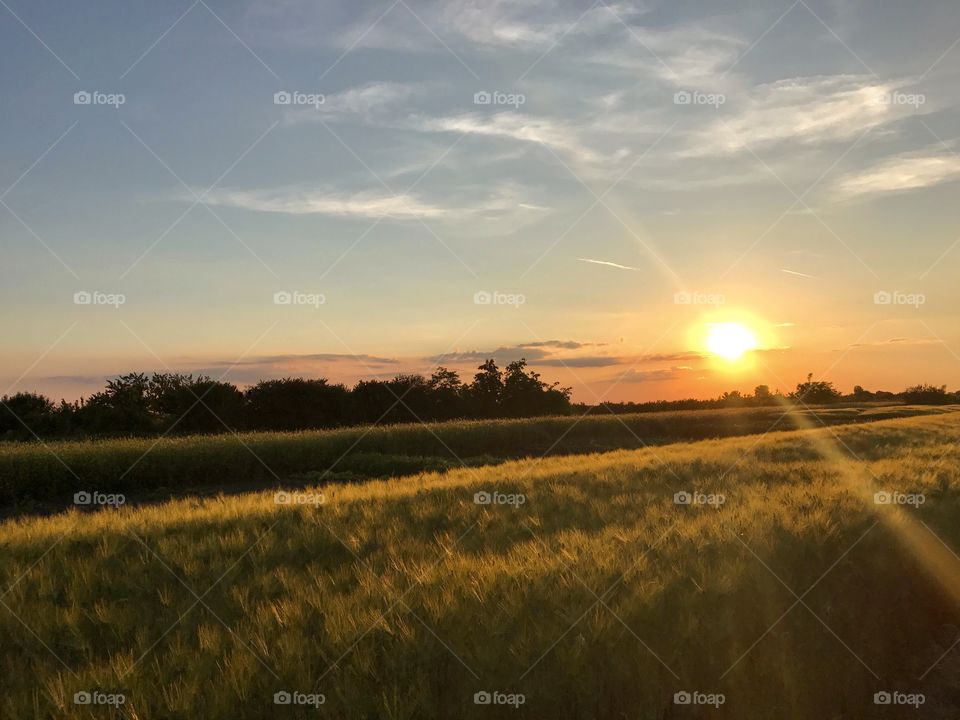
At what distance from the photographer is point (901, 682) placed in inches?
286

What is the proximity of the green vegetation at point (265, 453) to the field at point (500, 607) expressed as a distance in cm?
1270

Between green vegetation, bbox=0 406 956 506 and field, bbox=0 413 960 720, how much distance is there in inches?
500

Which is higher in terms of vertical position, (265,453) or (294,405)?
(294,405)

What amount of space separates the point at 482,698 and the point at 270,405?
4696cm

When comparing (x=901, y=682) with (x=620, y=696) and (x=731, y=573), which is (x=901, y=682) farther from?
(x=620, y=696)

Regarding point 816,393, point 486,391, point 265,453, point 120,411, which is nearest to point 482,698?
point 265,453

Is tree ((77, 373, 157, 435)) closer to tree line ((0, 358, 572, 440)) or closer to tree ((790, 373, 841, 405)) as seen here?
tree line ((0, 358, 572, 440))

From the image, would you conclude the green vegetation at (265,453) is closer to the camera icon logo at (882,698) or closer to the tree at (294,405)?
the tree at (294,405)

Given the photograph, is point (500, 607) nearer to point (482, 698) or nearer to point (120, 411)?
point (482, 698)

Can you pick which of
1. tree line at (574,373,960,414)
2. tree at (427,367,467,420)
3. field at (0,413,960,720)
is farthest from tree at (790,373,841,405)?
field at (0,413,960,720)

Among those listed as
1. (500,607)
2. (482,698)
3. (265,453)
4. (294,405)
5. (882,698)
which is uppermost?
(294,405)

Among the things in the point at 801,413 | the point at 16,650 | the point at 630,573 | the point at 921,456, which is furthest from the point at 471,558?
the point at 801,413

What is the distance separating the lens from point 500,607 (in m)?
5.62

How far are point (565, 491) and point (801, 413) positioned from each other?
55664 mm
